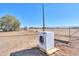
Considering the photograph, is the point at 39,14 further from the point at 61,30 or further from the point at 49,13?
the point at 61,30

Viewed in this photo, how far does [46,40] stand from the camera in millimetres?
3418

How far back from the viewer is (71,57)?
339cm

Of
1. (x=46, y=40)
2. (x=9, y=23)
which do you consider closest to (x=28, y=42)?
(x=46, y=40)

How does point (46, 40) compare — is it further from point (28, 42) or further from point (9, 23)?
point (9, 23)

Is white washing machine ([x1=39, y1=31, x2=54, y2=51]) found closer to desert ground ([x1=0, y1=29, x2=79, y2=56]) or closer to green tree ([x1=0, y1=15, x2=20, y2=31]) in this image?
desert ground ([x1=0, y1=29, x2=79, y2=56])

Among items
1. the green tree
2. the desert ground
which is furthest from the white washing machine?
the green tree

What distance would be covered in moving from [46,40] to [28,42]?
39cm

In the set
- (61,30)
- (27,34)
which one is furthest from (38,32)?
(61,30)

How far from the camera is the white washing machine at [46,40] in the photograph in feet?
11.2

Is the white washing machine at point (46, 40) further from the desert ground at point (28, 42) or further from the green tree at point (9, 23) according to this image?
the green tree at point (9, 23)

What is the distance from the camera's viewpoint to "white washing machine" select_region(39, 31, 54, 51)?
3.42 meters

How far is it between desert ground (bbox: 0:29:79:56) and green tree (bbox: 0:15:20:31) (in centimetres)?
10

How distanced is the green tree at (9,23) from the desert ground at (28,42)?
10 cm

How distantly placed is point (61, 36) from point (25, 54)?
0.83 meters
